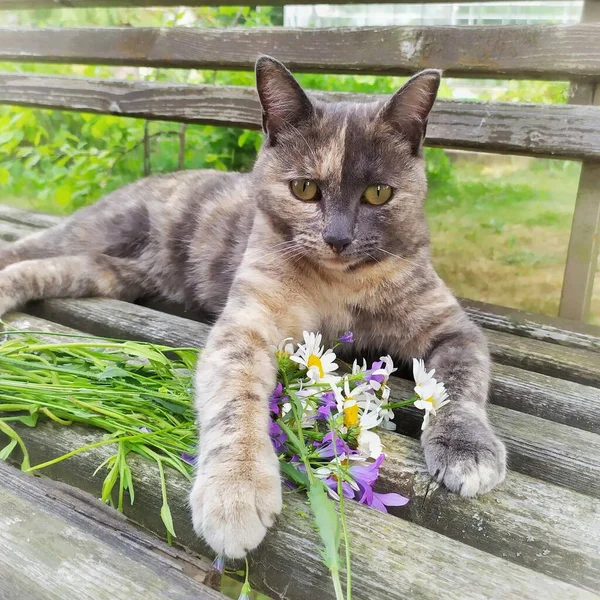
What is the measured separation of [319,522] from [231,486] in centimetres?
18

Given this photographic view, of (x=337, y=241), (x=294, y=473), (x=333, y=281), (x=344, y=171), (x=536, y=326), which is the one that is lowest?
(x=536, y=326)

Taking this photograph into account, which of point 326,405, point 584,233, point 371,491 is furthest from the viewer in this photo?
point 584,233

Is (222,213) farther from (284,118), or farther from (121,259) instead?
(284,118)

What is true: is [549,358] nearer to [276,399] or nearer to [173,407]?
[276,399]

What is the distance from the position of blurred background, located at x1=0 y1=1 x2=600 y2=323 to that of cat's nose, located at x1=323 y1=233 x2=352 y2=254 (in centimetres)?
160

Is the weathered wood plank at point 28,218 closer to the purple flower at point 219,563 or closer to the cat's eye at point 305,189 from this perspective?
the cat's eye at point 305,189

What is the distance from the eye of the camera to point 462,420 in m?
1.10

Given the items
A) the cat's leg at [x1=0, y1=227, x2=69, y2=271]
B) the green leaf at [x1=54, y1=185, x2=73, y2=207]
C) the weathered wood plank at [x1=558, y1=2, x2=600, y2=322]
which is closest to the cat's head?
the weathered wood plank at [x1=558, y1=2, x2=600, y2=322]

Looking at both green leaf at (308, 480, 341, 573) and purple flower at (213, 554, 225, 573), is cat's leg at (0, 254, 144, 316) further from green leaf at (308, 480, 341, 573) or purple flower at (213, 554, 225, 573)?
green leaf at (308, 480, 341, 573)

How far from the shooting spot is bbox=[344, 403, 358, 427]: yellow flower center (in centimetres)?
101

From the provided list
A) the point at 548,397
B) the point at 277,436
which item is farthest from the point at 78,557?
the point at 548,397

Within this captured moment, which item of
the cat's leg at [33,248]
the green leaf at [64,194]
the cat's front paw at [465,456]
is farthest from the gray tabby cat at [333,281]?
the green leaf at [64,194]

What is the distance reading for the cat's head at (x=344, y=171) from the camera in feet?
4.25

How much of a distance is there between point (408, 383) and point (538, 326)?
1.97 ft
